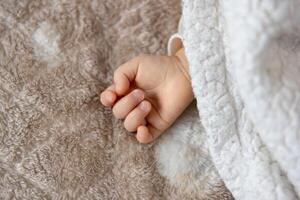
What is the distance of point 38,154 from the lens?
2.39 feet

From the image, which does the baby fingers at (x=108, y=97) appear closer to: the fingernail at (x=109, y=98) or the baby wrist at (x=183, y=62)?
the fingernail at (x=109, y=98)

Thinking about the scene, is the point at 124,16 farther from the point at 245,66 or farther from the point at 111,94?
the point at 245,66

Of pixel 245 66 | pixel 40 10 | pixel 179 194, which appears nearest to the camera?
pixel 245 66

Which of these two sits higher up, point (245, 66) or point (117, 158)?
point (245, 66)

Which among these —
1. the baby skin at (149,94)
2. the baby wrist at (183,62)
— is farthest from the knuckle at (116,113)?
the baby wrist at (183,62)

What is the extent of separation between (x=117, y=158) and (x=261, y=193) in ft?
0.65

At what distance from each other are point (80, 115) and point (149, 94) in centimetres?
10

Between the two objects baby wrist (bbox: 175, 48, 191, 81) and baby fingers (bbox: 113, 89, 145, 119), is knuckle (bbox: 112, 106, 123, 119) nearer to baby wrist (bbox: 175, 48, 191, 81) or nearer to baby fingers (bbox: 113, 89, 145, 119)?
baby fingers (bbox: 113, 89, 145, 119)

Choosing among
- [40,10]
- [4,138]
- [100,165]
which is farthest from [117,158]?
[40,10]

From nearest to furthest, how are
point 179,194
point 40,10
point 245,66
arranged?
1. point 245,66
2. point 179,194
3. point 40,10

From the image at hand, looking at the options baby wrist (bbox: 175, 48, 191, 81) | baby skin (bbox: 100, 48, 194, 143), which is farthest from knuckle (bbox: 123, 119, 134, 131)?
baby wrist (bbox: 175, 48, 191, 81)

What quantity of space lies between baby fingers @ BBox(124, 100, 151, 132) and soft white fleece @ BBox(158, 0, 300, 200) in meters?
0.07

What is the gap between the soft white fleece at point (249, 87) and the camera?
1.90ft

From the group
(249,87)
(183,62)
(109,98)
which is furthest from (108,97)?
(249,87)
